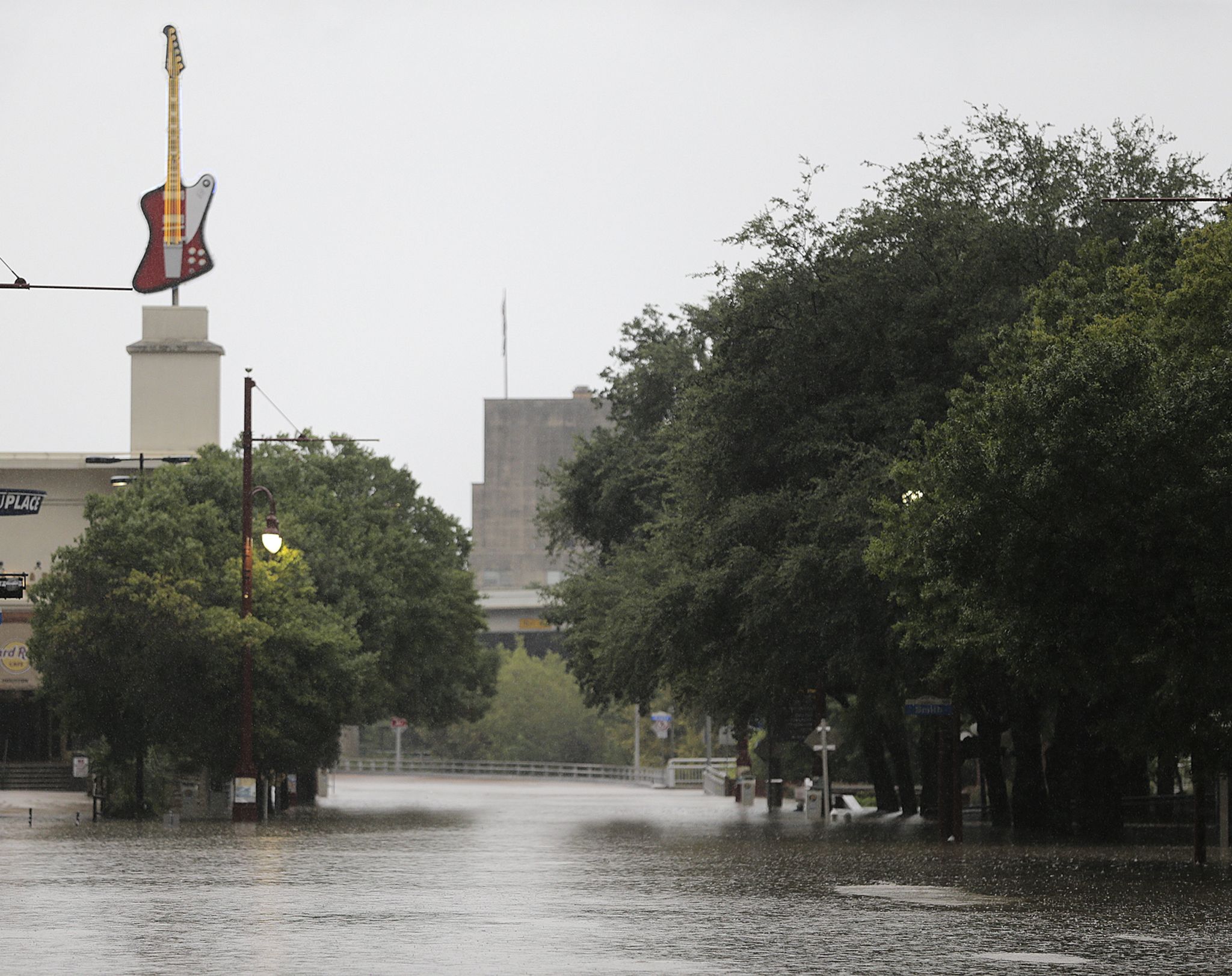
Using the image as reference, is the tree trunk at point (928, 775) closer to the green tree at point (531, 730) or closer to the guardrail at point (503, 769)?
the guardrail at point (503, 769)

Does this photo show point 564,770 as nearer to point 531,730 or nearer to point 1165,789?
point 531,730

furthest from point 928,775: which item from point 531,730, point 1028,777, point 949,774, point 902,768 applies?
point 531,730

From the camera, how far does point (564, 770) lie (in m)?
101

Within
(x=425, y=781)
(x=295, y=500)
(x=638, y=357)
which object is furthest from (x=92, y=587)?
(x=425, y=781)

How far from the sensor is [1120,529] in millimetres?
26891

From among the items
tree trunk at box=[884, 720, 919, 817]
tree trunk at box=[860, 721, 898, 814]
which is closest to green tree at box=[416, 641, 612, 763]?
tree trunk at box=[860, 721, 898, 814]

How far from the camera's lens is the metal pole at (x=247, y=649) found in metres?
44.1

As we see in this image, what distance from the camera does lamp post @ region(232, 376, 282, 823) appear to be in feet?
144

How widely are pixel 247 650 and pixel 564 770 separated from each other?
57.4m

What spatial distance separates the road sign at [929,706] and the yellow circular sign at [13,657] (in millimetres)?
43047

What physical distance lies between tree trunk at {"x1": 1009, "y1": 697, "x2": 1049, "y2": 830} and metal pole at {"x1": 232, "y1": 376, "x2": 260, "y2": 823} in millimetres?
15824

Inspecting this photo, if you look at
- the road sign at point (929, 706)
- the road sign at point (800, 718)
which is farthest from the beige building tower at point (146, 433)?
the road sign at point (929, 706)

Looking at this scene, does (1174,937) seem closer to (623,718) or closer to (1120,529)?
(1120,529)

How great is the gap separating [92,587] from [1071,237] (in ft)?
77.0
